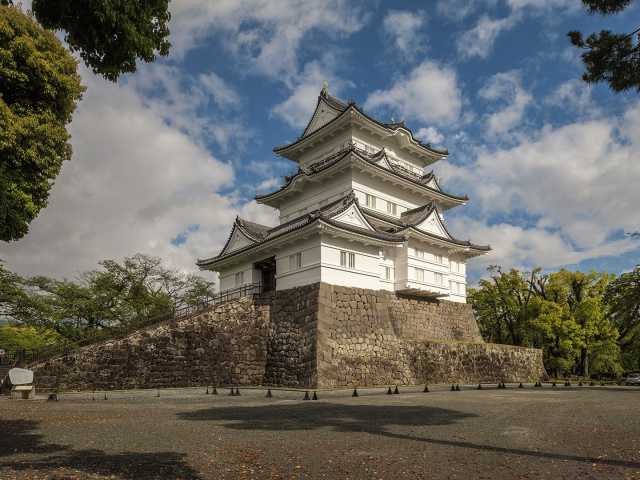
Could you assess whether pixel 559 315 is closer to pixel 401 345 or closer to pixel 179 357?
pixel 401 345

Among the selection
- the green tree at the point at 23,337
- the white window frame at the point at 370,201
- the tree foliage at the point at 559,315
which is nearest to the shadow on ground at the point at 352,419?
the white window frame at the point at 370,201

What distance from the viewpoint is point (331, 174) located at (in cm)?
2923

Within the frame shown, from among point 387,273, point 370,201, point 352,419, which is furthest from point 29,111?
point 370,201

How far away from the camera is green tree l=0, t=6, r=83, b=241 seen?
9.53m

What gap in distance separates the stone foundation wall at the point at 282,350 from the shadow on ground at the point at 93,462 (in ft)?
43.7

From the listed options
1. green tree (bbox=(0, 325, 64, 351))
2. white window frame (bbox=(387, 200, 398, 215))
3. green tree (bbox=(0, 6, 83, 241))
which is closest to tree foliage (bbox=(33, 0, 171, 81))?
green tree (bbox=(0, 6, 83, 241))

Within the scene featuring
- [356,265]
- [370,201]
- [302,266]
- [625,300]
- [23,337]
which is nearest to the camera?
[625,300]

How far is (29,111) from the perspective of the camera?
33.0 feet

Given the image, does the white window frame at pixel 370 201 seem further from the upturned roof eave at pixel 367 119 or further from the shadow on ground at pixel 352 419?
the shadow on ground at pixel 352 419

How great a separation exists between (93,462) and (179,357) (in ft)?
53.3

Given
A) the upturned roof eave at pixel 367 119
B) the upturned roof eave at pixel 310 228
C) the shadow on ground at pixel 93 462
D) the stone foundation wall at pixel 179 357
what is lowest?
the shadow on ground at pixel 93 462

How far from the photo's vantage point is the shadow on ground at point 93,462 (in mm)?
6004

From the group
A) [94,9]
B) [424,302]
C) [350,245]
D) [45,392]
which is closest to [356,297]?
[350,245]

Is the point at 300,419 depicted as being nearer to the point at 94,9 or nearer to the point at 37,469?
the point at 37,469
